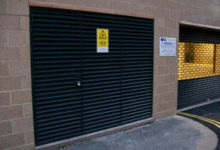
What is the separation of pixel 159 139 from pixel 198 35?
4.80 metres

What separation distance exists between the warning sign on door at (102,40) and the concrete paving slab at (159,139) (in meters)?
2.01

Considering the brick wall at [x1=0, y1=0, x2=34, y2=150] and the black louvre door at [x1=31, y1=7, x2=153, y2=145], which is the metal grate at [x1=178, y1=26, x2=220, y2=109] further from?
the brick wall at [x1=0, y1=0, x2=34, y2=150]

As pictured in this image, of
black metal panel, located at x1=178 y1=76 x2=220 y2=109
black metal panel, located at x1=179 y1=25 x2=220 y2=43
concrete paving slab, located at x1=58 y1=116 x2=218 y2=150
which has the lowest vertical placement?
concrete paving slab, located at x1=58 y1=116 x2=218 y2=150

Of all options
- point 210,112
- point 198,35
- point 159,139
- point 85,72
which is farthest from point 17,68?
point 198,35

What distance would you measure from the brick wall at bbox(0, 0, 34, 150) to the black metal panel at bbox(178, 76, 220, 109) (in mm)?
5230

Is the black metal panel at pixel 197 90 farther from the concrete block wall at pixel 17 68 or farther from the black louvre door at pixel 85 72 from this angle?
the concrete block wall at pixel 17 68

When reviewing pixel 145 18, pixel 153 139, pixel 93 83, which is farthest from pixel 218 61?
pixel 93 83

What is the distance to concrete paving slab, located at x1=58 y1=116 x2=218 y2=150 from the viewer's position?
4.19m

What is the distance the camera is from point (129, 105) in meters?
5.18

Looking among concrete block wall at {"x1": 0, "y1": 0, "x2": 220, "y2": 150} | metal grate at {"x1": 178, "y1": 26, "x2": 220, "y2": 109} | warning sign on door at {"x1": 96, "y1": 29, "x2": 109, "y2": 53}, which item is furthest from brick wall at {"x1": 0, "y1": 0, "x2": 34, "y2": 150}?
metal grate at {"x1": 178, "y1": 26, "x2": 220, "y2": 109}

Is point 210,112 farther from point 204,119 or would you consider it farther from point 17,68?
point 17,68

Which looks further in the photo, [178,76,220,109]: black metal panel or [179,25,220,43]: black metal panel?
[178,76,220,109]: black metal panel

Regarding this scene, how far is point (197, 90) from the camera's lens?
25.5 ft

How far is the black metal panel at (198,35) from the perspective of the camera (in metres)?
7.03
